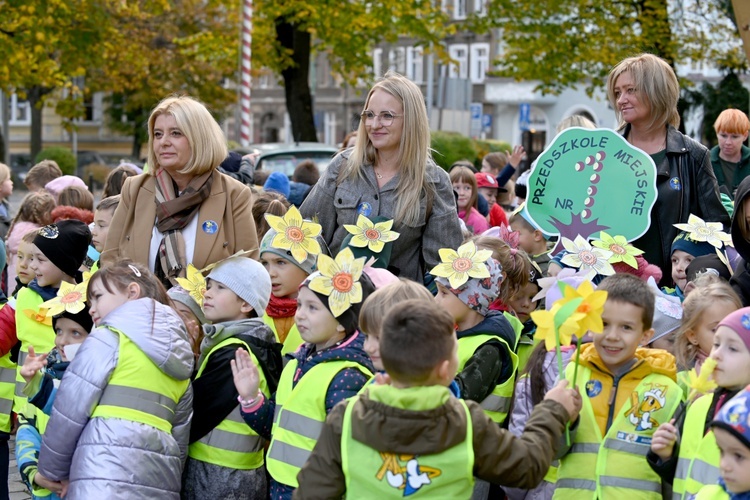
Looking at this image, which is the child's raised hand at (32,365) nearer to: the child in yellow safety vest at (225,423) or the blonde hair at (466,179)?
the child in yellow safety vest at (225,423)

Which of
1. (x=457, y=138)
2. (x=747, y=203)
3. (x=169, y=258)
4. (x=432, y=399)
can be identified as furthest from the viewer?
(x=457, y=138)

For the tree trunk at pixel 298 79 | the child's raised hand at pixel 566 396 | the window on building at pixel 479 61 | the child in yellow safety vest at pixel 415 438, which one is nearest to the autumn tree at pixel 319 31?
the tree trunk at pixel 298 79

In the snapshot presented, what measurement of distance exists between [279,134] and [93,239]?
5631 cm

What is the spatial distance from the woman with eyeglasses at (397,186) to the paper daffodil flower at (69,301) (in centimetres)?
117

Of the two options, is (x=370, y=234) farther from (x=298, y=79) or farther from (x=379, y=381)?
(x=298, y=79)

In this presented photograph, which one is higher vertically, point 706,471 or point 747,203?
point 747,203

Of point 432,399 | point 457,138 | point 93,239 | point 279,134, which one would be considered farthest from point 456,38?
point 432,399

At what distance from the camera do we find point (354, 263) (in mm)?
4492

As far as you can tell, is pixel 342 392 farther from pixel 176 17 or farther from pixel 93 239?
pixel 176 17

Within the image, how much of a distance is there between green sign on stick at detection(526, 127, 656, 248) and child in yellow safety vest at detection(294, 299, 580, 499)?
2.27 m

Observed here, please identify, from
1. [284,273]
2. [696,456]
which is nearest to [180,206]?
[284,273]

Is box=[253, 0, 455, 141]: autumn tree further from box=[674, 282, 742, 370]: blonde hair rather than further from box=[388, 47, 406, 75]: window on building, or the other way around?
box=[388, 47, 406, 75]: window on building

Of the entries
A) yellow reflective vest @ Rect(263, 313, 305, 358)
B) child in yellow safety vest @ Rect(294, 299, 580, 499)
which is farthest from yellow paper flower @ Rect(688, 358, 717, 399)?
yellow reflective vest @ Rect(263, 313, 305, 358)

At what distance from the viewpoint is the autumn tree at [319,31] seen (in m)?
21.8
